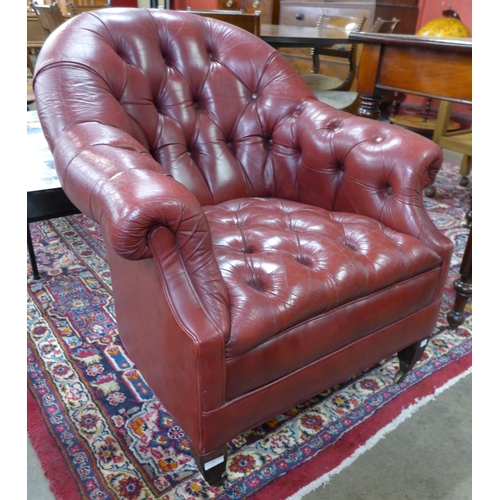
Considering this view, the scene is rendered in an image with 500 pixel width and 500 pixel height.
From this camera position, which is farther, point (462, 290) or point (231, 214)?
point (462, 290)

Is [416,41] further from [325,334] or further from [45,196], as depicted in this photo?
[45,196]

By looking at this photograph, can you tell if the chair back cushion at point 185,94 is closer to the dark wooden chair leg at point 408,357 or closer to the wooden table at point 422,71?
the wooden table at point 422,71

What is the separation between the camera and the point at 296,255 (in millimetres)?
1082

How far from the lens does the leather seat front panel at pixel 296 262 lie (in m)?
0.90

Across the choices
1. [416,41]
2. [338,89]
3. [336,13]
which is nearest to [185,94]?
[416,41]

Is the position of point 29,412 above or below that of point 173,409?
below

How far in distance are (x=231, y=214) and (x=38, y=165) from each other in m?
0.79

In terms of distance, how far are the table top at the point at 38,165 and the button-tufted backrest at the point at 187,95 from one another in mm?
317

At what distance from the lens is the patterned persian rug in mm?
1046

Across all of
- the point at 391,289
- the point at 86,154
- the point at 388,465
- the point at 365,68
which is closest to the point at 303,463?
the point at 388,465

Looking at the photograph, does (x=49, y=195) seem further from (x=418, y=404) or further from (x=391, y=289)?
(x=418, y=404)

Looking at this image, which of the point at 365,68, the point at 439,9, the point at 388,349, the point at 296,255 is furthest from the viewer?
the point at 439,9

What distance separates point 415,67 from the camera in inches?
59.4

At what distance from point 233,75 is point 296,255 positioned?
0.67m
